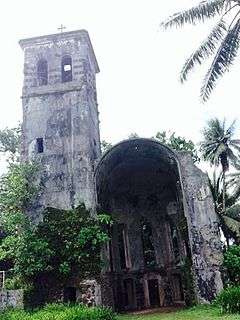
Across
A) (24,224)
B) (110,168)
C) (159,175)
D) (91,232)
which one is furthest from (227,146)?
(24,224)

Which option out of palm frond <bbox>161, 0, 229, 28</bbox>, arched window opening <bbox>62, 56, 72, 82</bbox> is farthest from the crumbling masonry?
palm frond <bbox>161, 0, 229, 28</bbox>

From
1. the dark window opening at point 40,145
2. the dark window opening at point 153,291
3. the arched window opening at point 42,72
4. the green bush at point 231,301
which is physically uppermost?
the arched window opening at point 42,72

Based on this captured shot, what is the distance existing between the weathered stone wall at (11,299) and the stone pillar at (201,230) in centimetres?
778

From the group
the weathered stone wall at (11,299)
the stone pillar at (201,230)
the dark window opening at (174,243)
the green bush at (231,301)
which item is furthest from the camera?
the dark window opening at (174,243)

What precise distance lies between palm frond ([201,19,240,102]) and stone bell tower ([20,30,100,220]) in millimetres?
7862

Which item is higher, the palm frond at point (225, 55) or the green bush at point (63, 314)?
the palm frond at point (225, 55)

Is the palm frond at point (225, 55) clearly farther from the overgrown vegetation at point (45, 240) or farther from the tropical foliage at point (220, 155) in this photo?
the tropical foliage at point (220, 155)

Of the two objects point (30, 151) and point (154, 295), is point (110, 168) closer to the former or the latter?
point (30, 151)

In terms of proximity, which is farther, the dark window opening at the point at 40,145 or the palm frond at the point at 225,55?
the dark window opening at the point at 40,145

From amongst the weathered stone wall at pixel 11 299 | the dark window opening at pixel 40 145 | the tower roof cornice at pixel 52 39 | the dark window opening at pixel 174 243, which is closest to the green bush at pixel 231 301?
the weathered stone wall at pixel 11 299

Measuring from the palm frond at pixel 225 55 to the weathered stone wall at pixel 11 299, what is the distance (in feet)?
39.0

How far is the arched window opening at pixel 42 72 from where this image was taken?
71.9ft

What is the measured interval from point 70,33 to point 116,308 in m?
15.7

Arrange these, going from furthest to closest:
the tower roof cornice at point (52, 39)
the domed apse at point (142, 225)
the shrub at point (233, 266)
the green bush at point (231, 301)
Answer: the domed apse at point (142, 225)
the tower roof cornice at point (52, 39)
the shrub at point (233, 266)
the green bush at point (231, 301)
